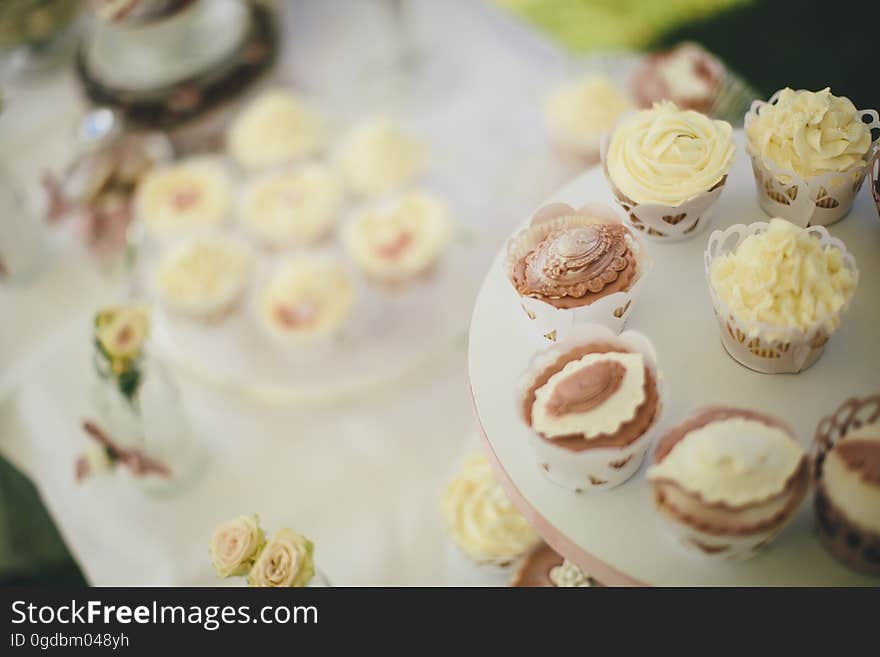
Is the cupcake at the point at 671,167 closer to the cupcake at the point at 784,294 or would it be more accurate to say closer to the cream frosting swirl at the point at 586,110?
the cupcake at the point at 784,294

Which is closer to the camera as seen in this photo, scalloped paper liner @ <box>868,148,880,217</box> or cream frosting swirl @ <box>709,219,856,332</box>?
cream frosting swirl @ <box>709,219,856,332</box>

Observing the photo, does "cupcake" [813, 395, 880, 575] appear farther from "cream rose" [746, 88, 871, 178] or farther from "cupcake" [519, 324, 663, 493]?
"cream rose" [746, 88, 871, 178]

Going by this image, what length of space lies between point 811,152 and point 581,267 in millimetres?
274

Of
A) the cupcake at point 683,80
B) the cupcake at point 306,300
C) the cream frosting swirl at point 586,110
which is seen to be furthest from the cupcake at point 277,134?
the cupcake at point 683,80

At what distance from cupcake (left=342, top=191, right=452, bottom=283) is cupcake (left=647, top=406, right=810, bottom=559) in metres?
1.06

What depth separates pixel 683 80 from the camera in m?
1.78

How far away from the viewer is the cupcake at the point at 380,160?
1892mm

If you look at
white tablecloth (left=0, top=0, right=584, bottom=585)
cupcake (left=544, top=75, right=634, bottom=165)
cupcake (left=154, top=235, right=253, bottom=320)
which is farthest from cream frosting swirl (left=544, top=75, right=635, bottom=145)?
cupcake (left=154, top=235, right=253, bottom=320)

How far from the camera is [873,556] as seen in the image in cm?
70

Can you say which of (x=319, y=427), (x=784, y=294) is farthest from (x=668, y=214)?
(x=319, y=427)

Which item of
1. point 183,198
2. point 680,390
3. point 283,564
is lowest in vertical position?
point 183,198

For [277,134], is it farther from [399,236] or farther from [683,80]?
[683,80]

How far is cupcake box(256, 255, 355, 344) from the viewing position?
1.67 metres
